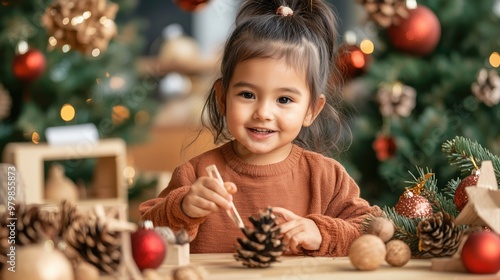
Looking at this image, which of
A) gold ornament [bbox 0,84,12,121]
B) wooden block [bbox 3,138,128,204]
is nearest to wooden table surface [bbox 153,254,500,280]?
wooden block [bbox 3,138,128,204]

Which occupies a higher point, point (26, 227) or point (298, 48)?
point (298, 48)

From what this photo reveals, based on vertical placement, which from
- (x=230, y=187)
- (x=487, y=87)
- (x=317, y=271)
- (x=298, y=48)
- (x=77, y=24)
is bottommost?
(x=317, y=271)

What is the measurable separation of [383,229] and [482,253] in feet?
0.55

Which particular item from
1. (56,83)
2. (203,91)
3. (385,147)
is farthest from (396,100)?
(56,83)

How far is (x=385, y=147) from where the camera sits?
2.97 meters

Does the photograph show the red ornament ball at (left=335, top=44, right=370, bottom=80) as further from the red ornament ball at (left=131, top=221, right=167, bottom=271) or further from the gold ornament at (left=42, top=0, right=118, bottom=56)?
the red ornament ball at (left=131, top=221, right=167, bottom=271)

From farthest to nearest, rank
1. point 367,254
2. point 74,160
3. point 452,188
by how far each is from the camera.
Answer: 1. point 74,160
2. point 452,188
3. point 367,254

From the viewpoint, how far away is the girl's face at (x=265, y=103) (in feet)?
4.47

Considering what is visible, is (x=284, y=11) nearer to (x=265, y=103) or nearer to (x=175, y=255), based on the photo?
(x=265, y=103)

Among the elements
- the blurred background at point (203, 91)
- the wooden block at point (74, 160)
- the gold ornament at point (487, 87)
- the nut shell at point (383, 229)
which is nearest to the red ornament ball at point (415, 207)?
the nut shell at point (383, 229)

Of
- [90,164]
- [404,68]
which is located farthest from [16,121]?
[404,68]

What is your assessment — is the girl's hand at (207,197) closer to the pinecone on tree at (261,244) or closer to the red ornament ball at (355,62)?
the pinecone on tree at (261,244)

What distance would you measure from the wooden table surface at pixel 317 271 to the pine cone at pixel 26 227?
0.16 meters

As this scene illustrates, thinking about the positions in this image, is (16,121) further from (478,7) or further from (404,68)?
(478,7)
